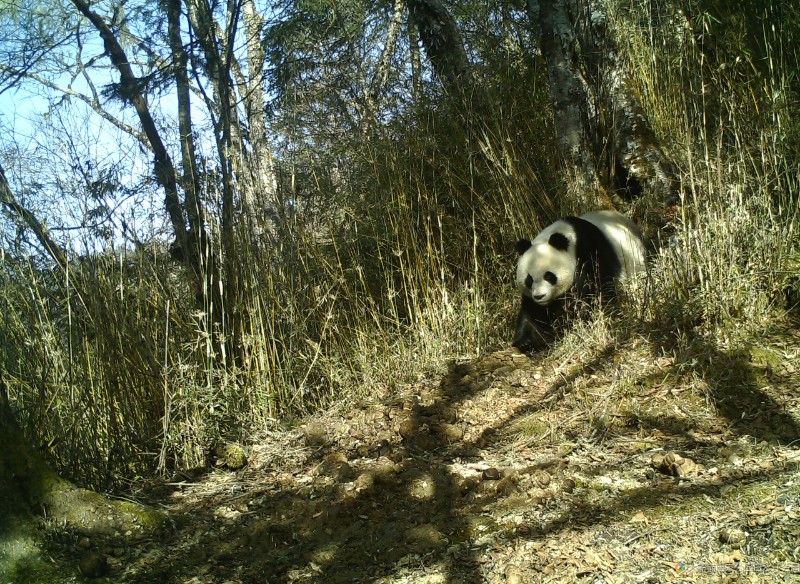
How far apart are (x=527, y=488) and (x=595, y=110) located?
3.85 metres

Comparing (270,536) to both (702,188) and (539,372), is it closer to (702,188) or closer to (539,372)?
(539,372)

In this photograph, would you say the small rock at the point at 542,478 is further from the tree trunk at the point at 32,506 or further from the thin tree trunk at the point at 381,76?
the thin tree trunk at the point at 381,76

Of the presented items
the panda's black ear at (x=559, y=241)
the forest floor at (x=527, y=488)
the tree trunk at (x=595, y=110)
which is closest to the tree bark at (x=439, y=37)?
the tree trunk at (x=595, y=110)

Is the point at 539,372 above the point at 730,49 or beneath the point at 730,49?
beneath

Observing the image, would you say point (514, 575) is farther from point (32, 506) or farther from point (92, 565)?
point (32, 506)

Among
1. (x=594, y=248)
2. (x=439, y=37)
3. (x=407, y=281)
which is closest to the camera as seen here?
(x=594, y=248)

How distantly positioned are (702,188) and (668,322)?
89 centimetres

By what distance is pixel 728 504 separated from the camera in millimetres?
2623

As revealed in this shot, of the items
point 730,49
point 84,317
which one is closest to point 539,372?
point 730,49

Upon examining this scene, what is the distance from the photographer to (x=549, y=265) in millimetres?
4816

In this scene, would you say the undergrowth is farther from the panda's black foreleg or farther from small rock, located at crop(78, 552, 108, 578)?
small rock, located at crop(78, 552, 108, 578)

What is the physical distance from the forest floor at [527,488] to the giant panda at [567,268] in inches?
23.0

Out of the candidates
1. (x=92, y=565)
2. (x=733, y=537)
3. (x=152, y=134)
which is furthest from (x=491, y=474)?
(x=152, y=134)

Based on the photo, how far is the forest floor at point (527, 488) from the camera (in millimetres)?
2498
